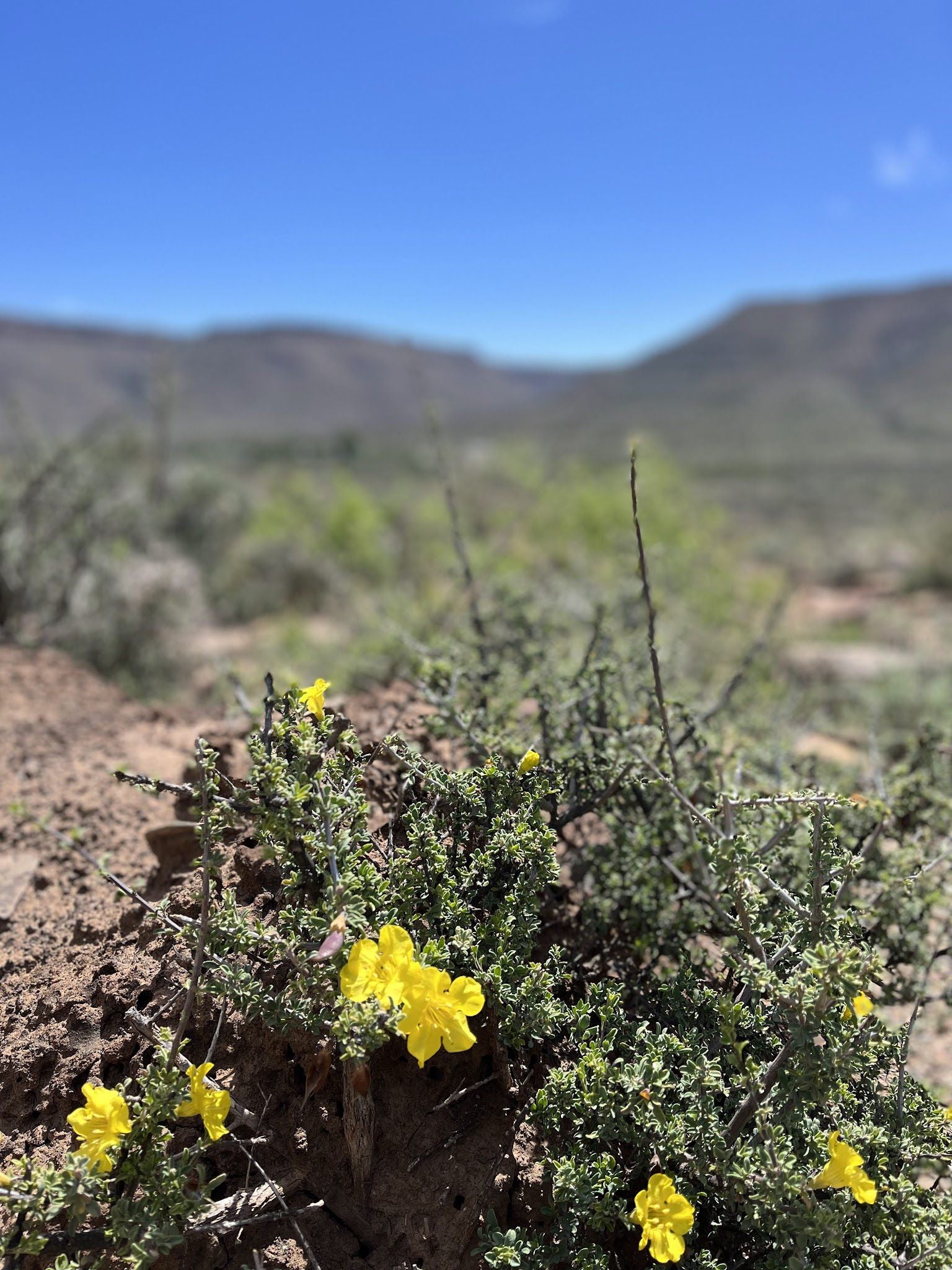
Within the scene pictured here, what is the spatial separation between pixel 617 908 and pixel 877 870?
752 millimetres

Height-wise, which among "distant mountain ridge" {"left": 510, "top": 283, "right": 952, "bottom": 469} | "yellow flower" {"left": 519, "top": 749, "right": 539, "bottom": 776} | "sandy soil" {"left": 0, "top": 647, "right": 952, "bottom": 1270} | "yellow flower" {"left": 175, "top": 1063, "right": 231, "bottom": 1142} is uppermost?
"distant mountain ridge" {"left": 510, "top": 283, "right": 952, "bottom": 469}

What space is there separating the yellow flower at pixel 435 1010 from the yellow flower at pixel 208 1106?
0.35 meters

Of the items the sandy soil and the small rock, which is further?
the small rock

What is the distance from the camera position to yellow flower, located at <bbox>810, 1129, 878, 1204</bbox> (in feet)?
4.77

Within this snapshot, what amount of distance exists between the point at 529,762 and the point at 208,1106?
84cm

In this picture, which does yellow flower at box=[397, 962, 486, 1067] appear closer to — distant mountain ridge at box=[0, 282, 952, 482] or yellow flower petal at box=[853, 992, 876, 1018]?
yellow flower petal at box=[853, 992, 876, 1018]

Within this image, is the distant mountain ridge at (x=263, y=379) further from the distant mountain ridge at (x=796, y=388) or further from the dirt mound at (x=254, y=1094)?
the dirt mound at (x=254, y=1094)

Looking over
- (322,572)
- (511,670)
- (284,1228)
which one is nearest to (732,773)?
(511,670)

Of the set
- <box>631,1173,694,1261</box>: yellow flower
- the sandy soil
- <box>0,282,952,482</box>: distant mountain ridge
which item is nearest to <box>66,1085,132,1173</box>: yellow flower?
the sandy soil

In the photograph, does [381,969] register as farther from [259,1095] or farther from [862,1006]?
[862,1006]

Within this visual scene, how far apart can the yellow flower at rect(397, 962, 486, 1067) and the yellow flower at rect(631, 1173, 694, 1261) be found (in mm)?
405

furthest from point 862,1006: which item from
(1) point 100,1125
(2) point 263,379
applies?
(2) point 263,379

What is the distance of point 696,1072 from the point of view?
5.20ft

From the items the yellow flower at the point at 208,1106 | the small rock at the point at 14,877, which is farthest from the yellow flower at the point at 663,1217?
the small rock at the point at 14,877
